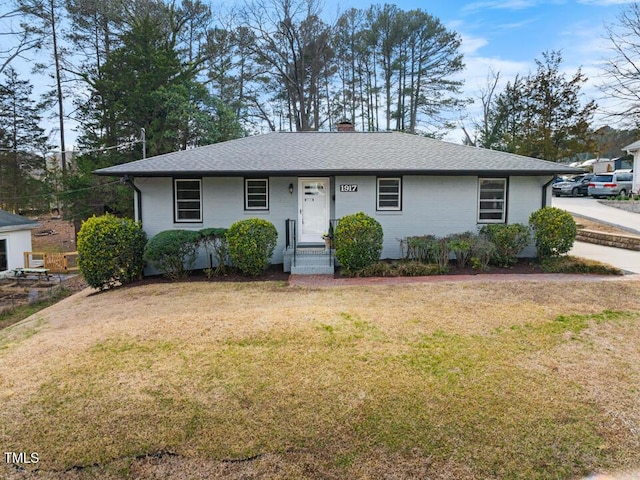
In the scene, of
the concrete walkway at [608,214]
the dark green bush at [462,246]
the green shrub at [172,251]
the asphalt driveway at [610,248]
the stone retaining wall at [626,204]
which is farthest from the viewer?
the stone retaining wall at [626,204]

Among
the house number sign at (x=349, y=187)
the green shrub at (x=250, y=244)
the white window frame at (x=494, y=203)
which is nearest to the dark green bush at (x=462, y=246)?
the white window frame at (x=494, y=203)

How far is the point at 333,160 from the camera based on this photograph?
11.2 metres

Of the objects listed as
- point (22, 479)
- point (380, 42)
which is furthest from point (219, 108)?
point (22, 479)

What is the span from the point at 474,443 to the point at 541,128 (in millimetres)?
25632

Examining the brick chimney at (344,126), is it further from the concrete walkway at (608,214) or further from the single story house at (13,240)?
the single story house at (13,240)

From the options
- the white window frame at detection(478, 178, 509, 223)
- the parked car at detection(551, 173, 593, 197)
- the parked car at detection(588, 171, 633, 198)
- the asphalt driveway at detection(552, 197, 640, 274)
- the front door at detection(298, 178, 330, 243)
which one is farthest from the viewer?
the parked car at detection(551, 173, 593, 197)

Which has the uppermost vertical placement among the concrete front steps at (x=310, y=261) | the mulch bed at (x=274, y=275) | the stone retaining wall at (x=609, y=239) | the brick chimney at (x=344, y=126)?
the brick chimney at (x=344, y=126)

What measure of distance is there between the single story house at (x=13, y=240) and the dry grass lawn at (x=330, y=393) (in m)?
13.6

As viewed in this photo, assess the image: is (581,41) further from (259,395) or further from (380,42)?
(259,395)

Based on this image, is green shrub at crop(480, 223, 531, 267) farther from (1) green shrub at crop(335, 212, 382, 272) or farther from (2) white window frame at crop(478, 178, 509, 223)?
(1) green shrub at crop(335, 212, 382, 272)

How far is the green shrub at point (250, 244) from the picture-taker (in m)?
9.54

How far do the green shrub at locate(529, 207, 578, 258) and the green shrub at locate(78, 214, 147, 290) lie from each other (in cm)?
1009

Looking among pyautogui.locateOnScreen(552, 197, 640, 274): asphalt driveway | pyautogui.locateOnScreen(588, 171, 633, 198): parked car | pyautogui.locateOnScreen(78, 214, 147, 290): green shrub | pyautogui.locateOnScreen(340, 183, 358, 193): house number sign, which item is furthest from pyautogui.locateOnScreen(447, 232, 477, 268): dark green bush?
pyautogui.locateOnScreen(588, 171, 633, 198): parked car

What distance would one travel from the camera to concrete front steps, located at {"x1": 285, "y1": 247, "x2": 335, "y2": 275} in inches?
397
